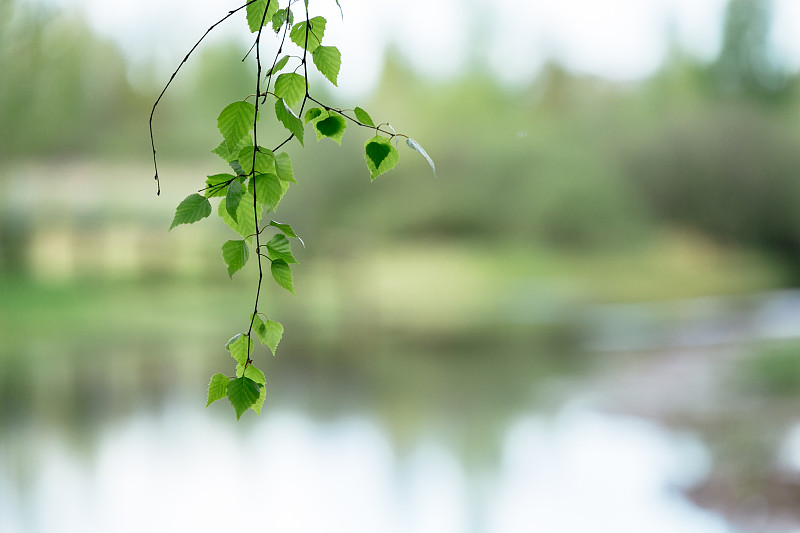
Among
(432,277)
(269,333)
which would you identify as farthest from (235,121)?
(432,277)

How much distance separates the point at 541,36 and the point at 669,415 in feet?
3.89

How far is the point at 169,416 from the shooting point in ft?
7.52

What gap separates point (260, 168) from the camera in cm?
56

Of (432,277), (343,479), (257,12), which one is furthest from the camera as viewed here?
(432,277)

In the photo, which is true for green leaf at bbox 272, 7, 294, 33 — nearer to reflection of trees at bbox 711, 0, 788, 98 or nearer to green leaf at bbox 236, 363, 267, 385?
green leaf at bbox 236, 363, 267, 385

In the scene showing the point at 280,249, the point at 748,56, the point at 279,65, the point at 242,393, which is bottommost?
the point at 242,393

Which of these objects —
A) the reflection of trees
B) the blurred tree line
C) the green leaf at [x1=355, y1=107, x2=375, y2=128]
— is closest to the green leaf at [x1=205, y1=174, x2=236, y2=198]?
the green leaf at [x1=355, y1=107, x2=375, y2=128]

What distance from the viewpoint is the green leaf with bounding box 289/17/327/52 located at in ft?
1.93

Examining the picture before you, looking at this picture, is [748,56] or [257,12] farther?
[748,56]

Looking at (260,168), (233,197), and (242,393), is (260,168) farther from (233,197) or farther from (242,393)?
(242,393)

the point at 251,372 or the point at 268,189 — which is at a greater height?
Answer: the point at 268,189

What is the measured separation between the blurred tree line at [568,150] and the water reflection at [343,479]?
647 millimetres

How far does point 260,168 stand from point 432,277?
1957mm

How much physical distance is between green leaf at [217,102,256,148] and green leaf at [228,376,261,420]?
0.17m
